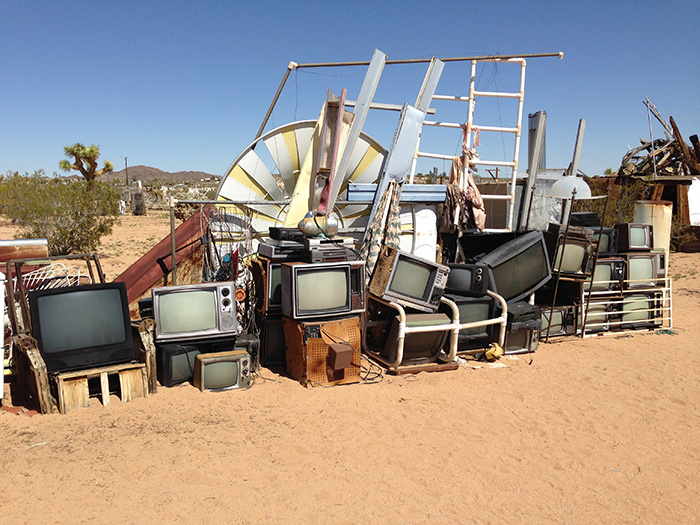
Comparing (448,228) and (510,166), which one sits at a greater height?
(510,166)

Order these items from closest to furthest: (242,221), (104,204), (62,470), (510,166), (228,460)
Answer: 1. (62,470)
2. (228,460)
3. (242,221)
4. (510,166)
5. (104,204)

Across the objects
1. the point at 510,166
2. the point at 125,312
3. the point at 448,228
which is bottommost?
the point at 125,312

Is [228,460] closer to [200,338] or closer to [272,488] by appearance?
[272,488]

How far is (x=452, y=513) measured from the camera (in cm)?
336

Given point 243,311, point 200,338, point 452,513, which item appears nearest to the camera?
point 452,513

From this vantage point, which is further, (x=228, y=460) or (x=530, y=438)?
(x=530, y=438)

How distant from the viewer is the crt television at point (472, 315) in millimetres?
6219

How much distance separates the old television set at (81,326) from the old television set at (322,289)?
4.95 ft

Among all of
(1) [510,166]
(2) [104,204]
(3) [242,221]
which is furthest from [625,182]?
(2) [104,204]

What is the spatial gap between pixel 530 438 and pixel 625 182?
49.3 ft

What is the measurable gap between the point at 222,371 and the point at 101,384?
3.46ft

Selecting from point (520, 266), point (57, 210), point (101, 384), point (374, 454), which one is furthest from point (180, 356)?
point (57, 210)

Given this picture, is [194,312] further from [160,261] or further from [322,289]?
[160,261]

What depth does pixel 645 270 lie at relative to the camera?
776cm
